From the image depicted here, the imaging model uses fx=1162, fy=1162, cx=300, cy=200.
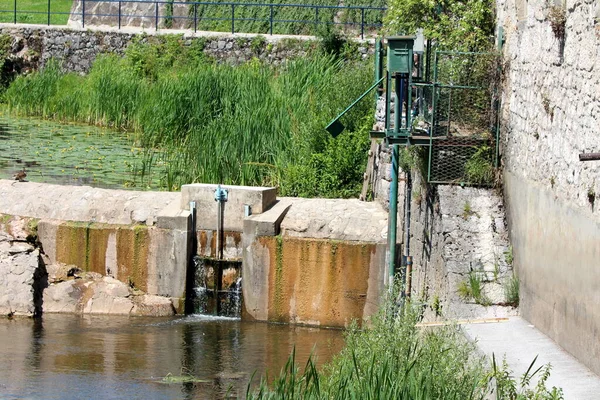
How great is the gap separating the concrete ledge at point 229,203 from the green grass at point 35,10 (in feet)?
69.9

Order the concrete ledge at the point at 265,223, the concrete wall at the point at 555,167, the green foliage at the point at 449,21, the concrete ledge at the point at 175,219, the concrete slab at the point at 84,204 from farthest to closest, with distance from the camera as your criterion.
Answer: the concrete slab at the point at 84,204 → the concrete ledge at the point at 175,219 → the concrete ledge at the point at 265,223 → the green foliage at the point at 449,21 → the concrete wall at the point at 555,167

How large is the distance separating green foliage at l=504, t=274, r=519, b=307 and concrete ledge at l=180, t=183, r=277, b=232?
15.4 feet

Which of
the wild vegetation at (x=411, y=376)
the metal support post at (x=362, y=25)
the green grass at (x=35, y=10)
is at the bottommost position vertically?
the wild vegetation at (x=411, y=376)

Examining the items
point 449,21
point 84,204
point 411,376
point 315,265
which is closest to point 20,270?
point 84,204

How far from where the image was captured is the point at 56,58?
29109 mm

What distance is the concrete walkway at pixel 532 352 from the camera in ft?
26.9

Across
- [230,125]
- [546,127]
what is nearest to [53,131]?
[230,125]

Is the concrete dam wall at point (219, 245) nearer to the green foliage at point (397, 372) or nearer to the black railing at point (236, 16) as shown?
the green foliage at point (397, 372)

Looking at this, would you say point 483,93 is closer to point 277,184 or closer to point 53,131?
point 277,184

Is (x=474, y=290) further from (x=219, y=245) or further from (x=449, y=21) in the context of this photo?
(x=219, y=245)

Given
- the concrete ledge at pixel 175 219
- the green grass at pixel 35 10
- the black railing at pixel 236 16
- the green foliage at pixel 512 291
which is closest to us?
the green foliage at pixel 512 291

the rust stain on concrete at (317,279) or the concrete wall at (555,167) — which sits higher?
the concrete wall at (555,167)

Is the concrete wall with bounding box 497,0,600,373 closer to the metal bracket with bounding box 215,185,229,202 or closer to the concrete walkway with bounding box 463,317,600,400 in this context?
the concrete walkway with bounding box 463,317,600,400

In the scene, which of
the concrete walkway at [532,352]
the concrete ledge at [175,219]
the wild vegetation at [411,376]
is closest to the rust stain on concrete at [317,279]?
the concrete ledge at [175,219]
